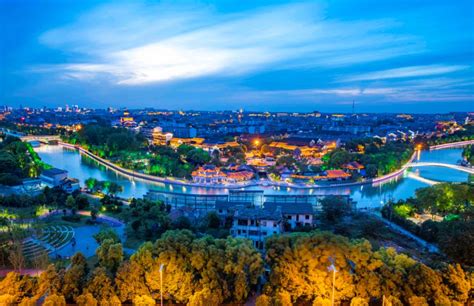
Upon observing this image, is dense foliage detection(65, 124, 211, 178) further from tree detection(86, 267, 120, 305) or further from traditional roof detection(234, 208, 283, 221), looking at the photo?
tree detection(86, 267, 120, 305)

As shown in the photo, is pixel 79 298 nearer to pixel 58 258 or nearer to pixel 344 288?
pixel 58 258

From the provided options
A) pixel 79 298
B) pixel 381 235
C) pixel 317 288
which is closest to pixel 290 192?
pixel 381 235

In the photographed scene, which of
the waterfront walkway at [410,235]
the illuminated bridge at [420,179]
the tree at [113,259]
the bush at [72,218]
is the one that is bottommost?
the illuminated bridge at [420,179]

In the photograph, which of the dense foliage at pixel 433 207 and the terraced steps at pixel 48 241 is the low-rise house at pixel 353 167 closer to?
the dense foliage at pixel 433 207

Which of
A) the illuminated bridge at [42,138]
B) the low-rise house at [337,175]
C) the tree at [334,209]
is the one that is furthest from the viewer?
the illuminated bridge at [42,138]

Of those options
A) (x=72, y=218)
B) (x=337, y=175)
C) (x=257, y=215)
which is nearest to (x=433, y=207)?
(x=257, y=215)

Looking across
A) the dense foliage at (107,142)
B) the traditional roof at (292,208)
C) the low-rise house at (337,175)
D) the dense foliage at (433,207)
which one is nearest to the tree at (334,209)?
the traditional roof at (292,208)

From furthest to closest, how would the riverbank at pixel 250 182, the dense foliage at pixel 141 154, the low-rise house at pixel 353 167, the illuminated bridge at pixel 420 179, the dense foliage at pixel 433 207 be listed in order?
the low-rise house at pixel 353 167, the dense foliage at pixel 141 154, the illuminated bridge at pixel 420 179, the riverbank at pixel 250 182, the dense foliage at pixel 433 207

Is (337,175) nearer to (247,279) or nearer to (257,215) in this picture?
(257,215)

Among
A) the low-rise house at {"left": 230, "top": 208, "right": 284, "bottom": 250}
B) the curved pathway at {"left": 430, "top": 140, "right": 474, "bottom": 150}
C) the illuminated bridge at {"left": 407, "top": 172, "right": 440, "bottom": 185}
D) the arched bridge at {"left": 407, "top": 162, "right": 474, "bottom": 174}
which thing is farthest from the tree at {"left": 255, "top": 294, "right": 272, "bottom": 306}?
the curved pathway at {"left": 430, "top": 140, "right": 474, "bottom": 150}

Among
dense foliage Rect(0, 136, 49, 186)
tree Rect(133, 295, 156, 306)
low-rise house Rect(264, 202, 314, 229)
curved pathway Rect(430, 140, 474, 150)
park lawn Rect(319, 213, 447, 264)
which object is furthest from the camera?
curved pathway Rect(430, 140, 474, 150)

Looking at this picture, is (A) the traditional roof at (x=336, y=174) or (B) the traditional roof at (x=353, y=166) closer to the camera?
(A) the traditional roof at (x=336, y=174)
